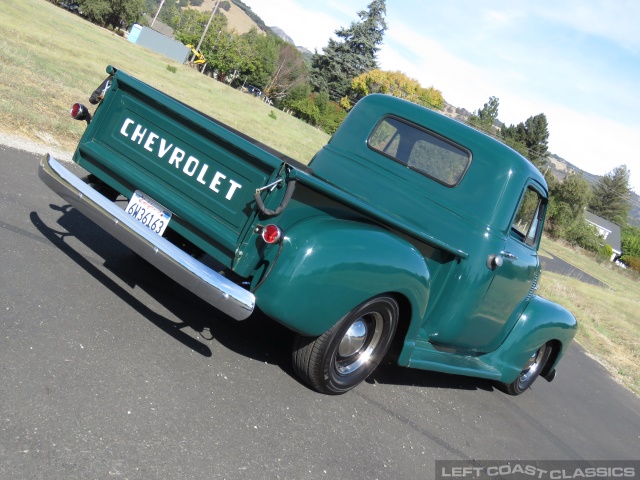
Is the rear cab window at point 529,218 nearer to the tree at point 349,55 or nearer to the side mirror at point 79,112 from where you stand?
the side mirror at point 79,112

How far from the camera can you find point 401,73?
74.1 meters

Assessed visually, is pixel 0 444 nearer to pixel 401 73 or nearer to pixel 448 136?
pixel 448 136

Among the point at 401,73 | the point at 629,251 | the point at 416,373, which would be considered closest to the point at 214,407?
the point at 416,373

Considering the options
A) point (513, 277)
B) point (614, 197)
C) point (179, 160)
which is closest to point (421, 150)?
point (513, 277)

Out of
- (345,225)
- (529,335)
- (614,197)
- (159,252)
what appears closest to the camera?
(159,252)

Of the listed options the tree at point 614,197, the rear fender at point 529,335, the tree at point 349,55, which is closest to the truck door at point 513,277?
the rear fender at point 529,335

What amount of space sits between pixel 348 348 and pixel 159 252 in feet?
4.78

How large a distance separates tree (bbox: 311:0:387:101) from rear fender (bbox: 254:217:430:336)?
213ft

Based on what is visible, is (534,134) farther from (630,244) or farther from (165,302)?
(165,302)

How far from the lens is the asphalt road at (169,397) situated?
279cm

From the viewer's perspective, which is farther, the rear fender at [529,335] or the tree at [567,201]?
the tree at [567,201]

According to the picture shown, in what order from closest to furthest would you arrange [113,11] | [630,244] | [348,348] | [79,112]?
[348,348] < [79,112] < [113,11] < [630,244]

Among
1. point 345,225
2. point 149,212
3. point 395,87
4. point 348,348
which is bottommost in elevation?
point 348,348

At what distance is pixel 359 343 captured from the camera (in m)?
4.24
